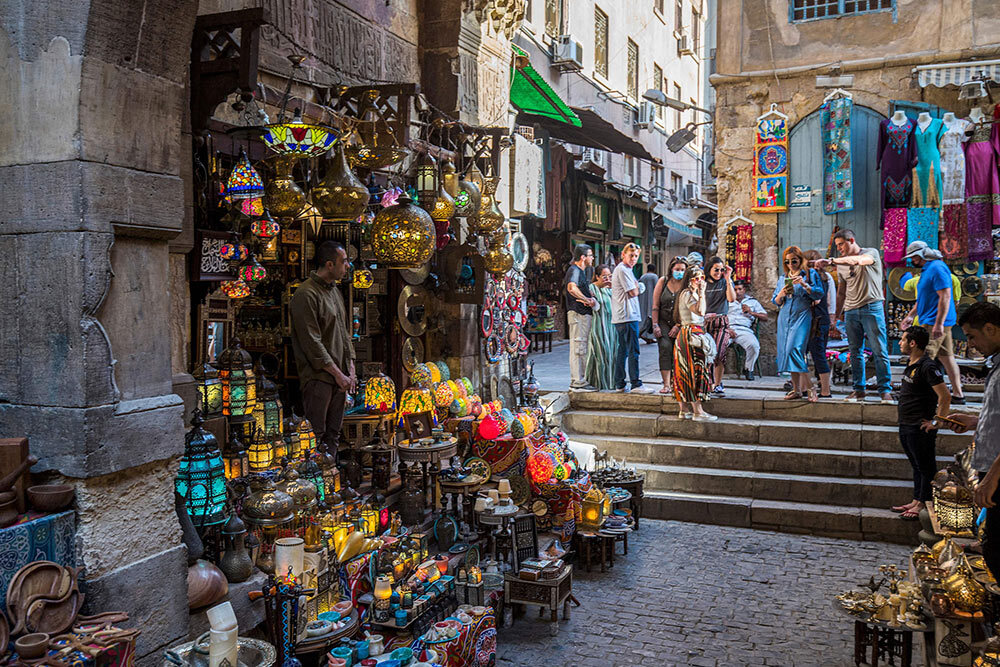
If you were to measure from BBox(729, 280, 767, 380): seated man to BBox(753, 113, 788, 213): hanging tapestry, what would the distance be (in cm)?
135

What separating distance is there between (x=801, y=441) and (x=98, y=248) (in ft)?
23.0

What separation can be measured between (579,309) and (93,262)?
6.72m

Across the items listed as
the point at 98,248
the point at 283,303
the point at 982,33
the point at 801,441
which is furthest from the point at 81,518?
the point at 982,33

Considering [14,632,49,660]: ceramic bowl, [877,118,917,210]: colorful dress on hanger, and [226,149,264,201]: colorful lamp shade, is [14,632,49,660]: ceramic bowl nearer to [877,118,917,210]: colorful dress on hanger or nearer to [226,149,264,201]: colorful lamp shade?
[226,149,264,201]: colorful lamp shade

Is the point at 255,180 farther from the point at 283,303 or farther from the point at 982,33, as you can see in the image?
the point at 982,33

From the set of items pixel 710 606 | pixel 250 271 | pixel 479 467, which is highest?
pixel 250 271

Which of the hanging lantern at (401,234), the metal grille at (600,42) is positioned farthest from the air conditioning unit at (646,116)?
the hanging lantern at (401,234)

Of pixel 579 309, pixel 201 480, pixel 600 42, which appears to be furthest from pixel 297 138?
pixel 600 42

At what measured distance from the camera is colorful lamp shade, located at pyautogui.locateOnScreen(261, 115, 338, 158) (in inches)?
164

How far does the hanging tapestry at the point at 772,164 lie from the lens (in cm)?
1127

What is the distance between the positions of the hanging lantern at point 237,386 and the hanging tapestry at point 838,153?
8.98 m

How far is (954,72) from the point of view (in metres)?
10.3

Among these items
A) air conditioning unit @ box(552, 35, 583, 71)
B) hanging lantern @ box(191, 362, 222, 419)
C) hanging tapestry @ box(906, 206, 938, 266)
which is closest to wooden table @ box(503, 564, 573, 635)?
hanging lantern @ box(191, 362, 222, 419)

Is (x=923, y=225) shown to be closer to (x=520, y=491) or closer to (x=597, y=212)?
(x=597, y=212)
